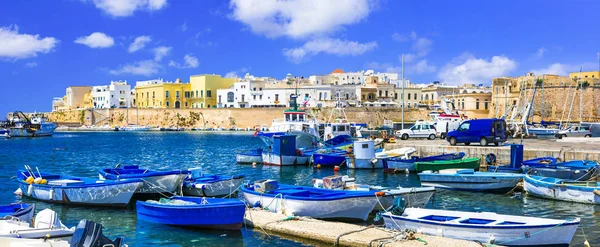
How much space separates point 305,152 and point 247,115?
56981 millimetres

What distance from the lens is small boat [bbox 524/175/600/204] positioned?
52.0 ft

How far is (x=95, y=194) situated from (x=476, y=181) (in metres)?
12.0

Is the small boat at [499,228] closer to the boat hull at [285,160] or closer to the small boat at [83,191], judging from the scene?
the small boat at [83,191]

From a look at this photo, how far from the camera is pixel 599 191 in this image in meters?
15.6

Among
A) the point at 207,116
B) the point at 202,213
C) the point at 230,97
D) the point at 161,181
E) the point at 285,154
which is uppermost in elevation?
the point at 230,97

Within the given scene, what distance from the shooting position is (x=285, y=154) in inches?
1135

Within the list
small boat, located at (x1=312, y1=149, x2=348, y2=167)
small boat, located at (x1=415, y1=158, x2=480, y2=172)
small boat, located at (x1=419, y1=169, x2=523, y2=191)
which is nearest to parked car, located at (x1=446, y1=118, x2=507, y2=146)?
small boat, located at (x1=415, y1=158, x2=480, y2=172)

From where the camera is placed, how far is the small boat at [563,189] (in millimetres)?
15836

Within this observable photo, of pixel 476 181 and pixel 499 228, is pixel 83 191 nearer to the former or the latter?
pixel 499 228

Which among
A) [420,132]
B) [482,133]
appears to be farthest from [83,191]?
[420,132]

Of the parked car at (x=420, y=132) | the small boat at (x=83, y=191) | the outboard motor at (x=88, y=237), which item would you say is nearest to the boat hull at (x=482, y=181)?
the small boat at (x=83, y=191)

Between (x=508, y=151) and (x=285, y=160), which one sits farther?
(x=285, y=160)

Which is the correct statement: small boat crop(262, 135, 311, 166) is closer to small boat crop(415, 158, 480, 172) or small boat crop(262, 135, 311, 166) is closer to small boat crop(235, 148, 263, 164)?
small boat crop(235, 148, 263, 164)

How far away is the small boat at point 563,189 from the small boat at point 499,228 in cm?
609
